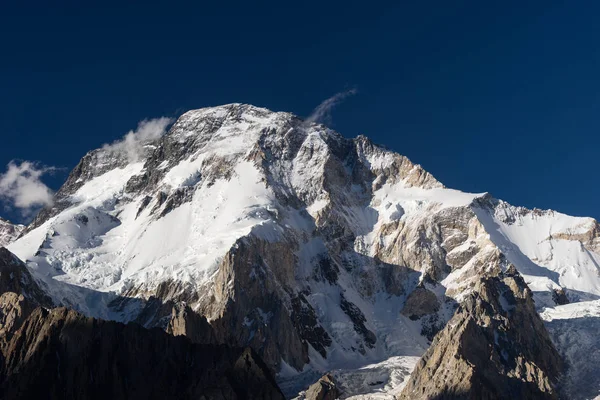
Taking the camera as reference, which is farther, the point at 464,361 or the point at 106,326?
the point at 464,361

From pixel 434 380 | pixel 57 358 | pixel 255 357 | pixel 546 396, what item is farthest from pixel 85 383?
pixel 546 396

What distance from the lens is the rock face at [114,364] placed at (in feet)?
469

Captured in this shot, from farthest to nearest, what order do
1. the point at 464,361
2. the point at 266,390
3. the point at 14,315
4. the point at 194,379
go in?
the point at 464,361
the point at 14,315
the point at 194,379
the point at 266,390

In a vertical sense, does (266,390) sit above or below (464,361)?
below

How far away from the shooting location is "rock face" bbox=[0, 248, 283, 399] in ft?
469

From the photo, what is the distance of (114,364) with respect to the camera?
152 meters

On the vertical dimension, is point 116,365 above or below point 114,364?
below

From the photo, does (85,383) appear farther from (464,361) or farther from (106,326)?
(464,361)

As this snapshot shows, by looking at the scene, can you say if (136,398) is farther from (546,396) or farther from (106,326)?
(546,396)

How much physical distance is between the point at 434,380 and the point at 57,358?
83423 millimetres

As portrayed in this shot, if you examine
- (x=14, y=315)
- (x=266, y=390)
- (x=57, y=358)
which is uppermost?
(x=14, y=315)

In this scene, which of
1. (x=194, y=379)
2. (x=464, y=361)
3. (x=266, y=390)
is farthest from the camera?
(x=464, y=361)

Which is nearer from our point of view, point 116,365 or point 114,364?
point 114,364

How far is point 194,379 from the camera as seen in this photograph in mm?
151375
